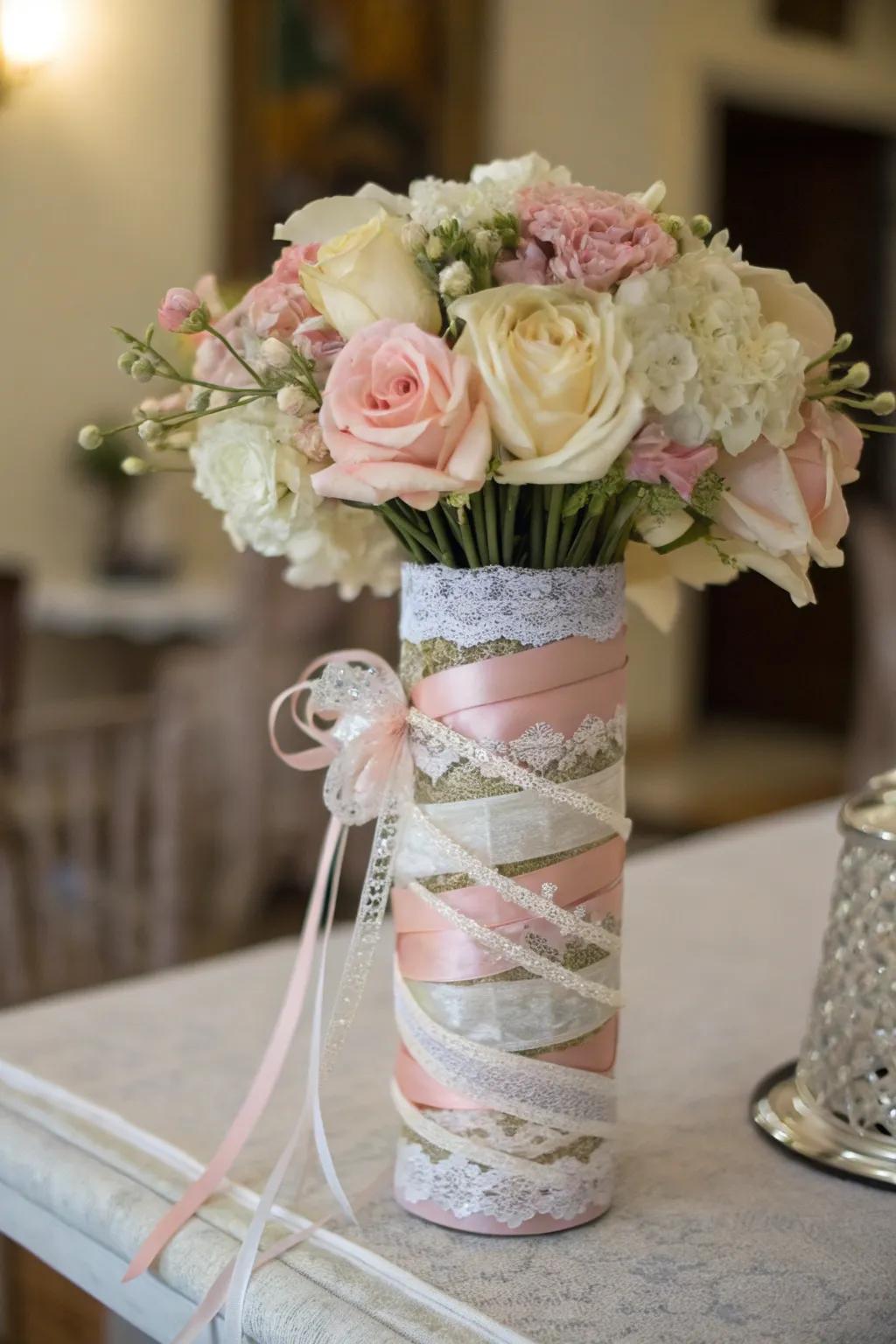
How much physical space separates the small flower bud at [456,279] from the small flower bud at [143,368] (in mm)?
139

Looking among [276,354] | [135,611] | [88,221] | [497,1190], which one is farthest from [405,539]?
[88,221]

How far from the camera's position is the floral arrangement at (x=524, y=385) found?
589 millimetres

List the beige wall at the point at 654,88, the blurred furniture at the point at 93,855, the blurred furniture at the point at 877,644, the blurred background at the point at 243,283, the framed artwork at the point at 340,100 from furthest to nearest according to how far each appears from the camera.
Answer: the beige wall at the point at 654,88
the framed artwork at the point at 340,100
the blurred furniture at the point at 877,644
the blurred background at the point at 243,283
the blurred furniture at the point at 93,855

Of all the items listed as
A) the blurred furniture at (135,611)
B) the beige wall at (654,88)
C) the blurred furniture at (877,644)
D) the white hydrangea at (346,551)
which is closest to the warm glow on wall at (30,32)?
the blurred furniture at (135,611)

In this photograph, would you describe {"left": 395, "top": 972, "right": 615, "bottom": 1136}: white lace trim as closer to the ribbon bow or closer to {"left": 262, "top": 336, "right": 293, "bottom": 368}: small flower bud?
the ribbon bow

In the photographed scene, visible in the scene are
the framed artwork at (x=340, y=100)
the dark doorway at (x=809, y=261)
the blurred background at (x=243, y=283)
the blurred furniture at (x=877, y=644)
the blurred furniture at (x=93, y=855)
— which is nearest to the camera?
the blurred furniture at (x=93, y=855)

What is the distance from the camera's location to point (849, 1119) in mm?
768

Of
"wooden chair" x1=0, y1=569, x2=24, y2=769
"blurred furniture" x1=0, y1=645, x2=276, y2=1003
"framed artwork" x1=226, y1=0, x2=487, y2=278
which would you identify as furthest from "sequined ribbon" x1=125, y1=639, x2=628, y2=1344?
"framed artwork" x1=226, y1=0, x2=487, y2=278

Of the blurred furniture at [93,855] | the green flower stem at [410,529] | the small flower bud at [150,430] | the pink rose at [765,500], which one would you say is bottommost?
the blurred furniture at [93,855]

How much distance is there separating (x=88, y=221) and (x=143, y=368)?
3.86m

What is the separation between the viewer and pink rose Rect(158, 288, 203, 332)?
2.11 ft

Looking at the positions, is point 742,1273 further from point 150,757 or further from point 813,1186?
point 150,757

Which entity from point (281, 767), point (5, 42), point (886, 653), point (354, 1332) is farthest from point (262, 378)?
point (5, 42)

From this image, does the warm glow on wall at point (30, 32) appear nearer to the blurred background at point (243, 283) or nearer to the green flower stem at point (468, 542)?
the blurred background at point (243, 283)
